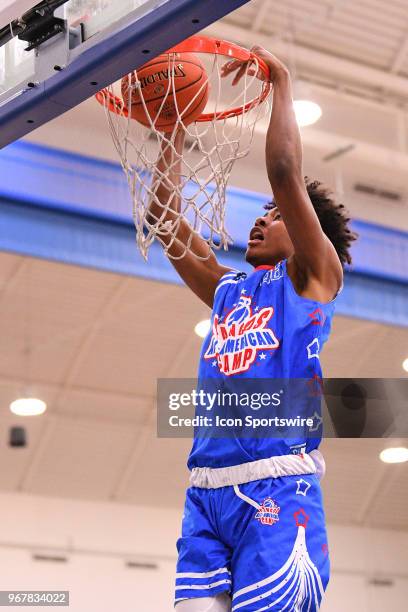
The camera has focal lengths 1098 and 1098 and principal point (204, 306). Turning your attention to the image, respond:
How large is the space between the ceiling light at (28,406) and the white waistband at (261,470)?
13.0 metres

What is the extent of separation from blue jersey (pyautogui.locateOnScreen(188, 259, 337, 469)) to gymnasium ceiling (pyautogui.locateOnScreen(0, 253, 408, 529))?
36.2 feet

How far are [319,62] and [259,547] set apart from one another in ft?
34.1

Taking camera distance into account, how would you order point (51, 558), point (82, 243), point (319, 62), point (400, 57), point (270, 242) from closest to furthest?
point (270, 242), point (82, 243), point (319, 62), point (400, 57), point (51, 558)

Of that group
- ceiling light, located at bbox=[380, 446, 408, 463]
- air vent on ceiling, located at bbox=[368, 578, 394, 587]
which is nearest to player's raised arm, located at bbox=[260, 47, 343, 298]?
ceiling light, located at bbox=[380, 446, 408, 463]

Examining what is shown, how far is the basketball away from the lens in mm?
4543

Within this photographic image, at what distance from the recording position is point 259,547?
3.76 metres

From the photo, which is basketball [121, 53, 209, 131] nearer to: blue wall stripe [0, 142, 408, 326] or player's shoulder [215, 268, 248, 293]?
player's shoulder [215, 268, 248, 293]

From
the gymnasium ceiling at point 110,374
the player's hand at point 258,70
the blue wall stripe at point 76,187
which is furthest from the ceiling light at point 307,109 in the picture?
the player's hand at point 258,70

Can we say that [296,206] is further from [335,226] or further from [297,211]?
[335,226]

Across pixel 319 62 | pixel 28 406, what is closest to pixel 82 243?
pixel 319 62

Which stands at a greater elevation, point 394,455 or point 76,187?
point 394,455

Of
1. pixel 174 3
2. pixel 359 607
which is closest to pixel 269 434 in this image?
pixel 174 3

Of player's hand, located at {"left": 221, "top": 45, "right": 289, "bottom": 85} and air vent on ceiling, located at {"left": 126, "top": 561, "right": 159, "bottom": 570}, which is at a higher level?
air vent on ceiling, located at {"left": 126, "top": 561, "right": 159, "bottom": 570}

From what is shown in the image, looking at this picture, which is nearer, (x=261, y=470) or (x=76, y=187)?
(x=261, y=470)
